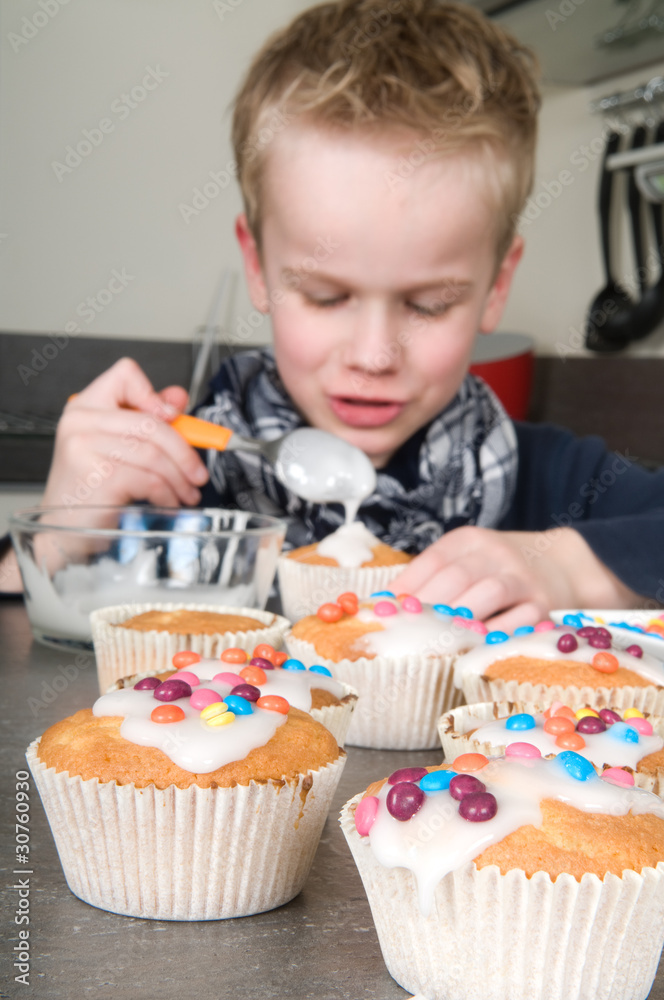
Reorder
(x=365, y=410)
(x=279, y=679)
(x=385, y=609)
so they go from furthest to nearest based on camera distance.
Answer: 1. (x=365, y=410)
2. (x=385, y=609)
3. (x=279, y=679)

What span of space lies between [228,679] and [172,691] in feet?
0.21

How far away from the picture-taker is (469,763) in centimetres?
57

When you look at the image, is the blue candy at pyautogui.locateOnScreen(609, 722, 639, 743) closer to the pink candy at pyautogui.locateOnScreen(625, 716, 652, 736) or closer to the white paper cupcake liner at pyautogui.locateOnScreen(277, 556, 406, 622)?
the pink candy at pyautogui.locateOnScreen(625, 716, 652, 736)

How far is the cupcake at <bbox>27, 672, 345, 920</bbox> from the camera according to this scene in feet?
1.88

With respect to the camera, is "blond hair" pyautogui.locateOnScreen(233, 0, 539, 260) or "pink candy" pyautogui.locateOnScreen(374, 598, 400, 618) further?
"blond hair" pyautogui.locateOnScreen(233, 0, 539, 260)

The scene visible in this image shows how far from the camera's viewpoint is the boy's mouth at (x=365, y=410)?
1.57 m

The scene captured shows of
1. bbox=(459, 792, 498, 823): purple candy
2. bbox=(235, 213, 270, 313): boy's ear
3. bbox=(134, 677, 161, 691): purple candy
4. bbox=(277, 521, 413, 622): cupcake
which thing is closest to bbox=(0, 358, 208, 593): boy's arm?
bbox=(277, 521, 413, 622): cupcake

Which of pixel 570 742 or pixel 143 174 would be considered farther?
pixel 143 174

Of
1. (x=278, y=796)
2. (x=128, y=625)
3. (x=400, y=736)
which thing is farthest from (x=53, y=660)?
(x=278, y=796)

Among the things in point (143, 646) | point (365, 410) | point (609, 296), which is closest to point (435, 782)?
point (143, 646)

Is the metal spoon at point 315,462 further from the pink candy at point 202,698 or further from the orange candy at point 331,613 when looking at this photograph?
the pink candy at point 202,698

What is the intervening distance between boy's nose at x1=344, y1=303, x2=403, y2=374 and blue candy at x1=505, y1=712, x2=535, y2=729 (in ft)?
2.77

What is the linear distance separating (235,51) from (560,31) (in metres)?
1.25

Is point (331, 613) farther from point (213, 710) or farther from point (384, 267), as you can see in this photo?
point (384, 267)
